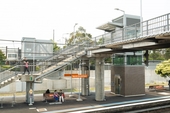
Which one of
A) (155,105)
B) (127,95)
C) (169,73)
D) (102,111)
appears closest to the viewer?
(102,111)

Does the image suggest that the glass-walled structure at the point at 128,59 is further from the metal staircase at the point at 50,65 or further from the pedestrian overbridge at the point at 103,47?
the metal staircase at the point at 50,65

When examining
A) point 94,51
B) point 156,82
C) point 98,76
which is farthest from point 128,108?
point 156,82

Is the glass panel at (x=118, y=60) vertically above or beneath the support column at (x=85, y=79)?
above

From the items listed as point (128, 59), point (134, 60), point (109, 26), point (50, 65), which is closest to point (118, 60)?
point (128, 59)

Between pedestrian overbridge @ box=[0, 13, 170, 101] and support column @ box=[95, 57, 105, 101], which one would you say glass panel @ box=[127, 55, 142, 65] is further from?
support column @ box=[95, 57, 105, 101]

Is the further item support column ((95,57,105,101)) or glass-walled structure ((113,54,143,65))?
glass-walled structure ((113,54,143,65))

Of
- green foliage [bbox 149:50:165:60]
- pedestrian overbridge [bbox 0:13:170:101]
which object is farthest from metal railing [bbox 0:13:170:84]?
green foliage [bbox 149:50:165:60]

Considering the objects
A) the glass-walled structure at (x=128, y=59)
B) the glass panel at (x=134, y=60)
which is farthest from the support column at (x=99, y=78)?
the glass panel at (x=134, y=60)

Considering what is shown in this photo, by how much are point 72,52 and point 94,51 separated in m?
2.81

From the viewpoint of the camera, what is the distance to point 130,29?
1470cm

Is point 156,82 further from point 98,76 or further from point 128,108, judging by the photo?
point 128,108

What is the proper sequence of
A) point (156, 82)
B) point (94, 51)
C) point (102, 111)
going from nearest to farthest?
point (102, 111) < point (94, 51) < point (156, 82)

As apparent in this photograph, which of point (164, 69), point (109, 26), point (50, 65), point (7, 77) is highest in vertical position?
point (109, 26)

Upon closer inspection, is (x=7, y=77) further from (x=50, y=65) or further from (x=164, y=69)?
(x=164, y=69)
